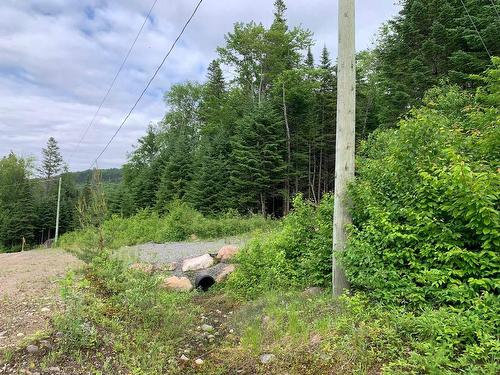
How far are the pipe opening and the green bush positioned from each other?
156 inches

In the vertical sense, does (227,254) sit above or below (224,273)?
above

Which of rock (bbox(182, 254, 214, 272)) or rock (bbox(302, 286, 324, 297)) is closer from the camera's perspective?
rock (bbox(302, 286, 324, 297))

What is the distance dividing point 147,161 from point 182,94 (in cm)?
1073

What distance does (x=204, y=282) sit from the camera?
7762 millimetres

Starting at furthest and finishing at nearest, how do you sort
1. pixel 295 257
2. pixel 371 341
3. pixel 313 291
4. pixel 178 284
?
pixel 178 284 → pixel 295 257 → pixel 313 291 → pixel 371 341

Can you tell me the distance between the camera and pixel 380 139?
7.40 m

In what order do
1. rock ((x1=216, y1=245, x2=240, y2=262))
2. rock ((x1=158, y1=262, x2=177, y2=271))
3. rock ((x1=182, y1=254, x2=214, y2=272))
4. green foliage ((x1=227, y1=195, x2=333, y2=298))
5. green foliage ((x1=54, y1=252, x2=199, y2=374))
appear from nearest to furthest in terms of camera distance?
green foliage ((x1=54, y1=252, x2=199, y2=374)) → green foliage ((x1=227, y1=195, x2=333, y2=298)) → rock ((x1=158, y1=262, x2=177, y2=271)) → rock ((x1=182, y1=254, x2=214, y2=272)) → rock ((x1=216, y1=245, x2=240, y2=262))

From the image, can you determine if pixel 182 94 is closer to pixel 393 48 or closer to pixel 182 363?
pixel 393 48

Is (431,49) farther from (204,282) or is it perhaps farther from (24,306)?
(24,306)

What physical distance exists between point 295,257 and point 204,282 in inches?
99.0

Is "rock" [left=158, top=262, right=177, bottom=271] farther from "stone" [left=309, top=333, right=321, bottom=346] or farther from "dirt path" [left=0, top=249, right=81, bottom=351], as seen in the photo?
"stone" [left=309, top=333, right=321, bottom=346]

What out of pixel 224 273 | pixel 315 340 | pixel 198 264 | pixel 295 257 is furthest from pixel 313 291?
pixel 198 264

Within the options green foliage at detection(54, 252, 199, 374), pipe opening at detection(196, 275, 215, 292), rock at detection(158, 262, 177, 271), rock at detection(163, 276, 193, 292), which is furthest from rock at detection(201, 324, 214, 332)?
rock at detection(158, 262, 177, 271)

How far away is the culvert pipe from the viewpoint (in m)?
7.65
